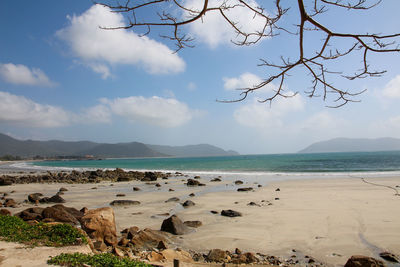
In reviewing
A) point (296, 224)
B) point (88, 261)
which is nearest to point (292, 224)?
point (296, 224)

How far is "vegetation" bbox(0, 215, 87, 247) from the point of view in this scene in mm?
4508

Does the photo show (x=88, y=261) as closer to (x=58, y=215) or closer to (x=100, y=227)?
(x=100, y=227)

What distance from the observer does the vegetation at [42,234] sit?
14.8ft

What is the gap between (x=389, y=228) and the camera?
21.4ft

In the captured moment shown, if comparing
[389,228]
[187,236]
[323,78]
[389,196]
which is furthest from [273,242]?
[389,196]

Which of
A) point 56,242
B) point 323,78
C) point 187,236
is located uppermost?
point 323,78

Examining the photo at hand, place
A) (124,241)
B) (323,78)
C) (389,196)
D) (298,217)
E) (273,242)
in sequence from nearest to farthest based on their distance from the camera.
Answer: (323,78)
(124,241)
(273,242)
(298,217)
(389,196)

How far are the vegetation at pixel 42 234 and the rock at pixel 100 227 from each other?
2.17 feet

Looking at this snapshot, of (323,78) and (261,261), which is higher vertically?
(323,78)

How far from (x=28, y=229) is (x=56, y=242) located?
3.09ft

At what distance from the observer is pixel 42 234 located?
481 cm

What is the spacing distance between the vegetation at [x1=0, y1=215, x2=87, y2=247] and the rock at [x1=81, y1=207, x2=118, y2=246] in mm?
663

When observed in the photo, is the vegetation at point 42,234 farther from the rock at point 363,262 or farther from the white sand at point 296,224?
the rock at point 363,262

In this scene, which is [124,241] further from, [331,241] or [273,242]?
[331,241]
